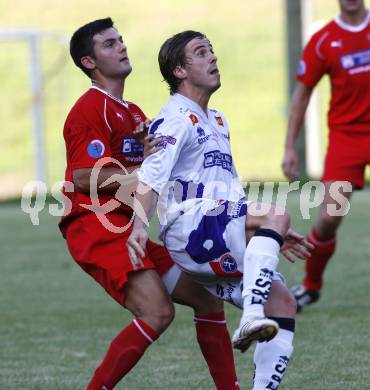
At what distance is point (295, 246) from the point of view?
4.97 m

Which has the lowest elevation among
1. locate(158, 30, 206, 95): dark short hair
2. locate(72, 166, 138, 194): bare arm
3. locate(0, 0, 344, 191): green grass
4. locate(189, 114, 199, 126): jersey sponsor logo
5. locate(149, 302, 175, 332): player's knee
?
locate(0, 0, 344, 191): green grass

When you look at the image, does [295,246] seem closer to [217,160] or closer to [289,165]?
[217,160]

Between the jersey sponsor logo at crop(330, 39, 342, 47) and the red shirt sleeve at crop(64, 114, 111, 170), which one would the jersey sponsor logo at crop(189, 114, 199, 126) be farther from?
the jersey sponsor logo at crop(330, 39, 342, 47)

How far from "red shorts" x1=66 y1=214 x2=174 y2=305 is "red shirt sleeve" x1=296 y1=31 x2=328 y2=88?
117 inches

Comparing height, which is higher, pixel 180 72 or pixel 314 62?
pixel 180 72

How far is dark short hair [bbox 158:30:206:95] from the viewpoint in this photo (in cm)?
518

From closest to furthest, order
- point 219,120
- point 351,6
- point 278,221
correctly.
Answer: point 278,221
point 219,120
point 351,6

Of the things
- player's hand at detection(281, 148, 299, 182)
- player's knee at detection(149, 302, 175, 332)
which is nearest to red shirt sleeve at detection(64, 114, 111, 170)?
player's knee at detection(149, 302, 175, 332)

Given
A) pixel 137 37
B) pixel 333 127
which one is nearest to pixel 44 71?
pixel 137 37

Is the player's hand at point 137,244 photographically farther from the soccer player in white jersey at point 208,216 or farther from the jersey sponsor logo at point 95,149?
the jersey sponsor logo at point 95,149

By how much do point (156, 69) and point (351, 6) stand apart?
2140cm

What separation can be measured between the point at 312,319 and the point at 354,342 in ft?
2.80

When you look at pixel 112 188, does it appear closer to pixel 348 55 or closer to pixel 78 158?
pixel 78 158

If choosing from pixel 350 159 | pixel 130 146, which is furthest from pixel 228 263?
pixel 350 159
